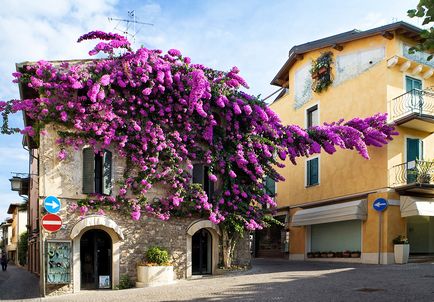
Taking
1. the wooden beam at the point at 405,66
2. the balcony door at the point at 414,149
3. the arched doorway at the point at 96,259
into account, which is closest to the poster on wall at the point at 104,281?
the arched doorway at the point at 96,259

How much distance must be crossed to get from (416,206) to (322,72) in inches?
336

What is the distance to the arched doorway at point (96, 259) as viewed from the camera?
14164 mm

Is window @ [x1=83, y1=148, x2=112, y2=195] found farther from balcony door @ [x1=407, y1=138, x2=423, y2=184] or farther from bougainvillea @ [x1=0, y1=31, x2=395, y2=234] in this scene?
balcony door @ [x1=407, y1=138, x2=423, y2=184]

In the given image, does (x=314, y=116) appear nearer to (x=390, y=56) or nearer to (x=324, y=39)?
(x=324, y=39)

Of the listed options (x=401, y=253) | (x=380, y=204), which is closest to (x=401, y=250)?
(x=401, y=253)

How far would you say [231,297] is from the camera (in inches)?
400

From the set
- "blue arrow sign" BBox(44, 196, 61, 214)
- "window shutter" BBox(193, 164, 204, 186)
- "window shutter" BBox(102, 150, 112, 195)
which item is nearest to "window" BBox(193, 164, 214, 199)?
"window shutter" BBox(193, 164, 204, 186)

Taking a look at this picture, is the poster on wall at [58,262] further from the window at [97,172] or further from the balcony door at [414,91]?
the balcony door at [414,91]

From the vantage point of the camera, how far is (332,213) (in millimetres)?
21016

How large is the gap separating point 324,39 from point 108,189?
46.4 ft

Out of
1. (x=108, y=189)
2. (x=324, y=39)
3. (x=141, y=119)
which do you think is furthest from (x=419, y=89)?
(x=108, y=189)

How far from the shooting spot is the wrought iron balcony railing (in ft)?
60.5

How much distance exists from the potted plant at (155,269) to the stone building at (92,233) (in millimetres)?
400

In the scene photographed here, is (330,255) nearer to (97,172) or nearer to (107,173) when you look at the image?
(107,173)
